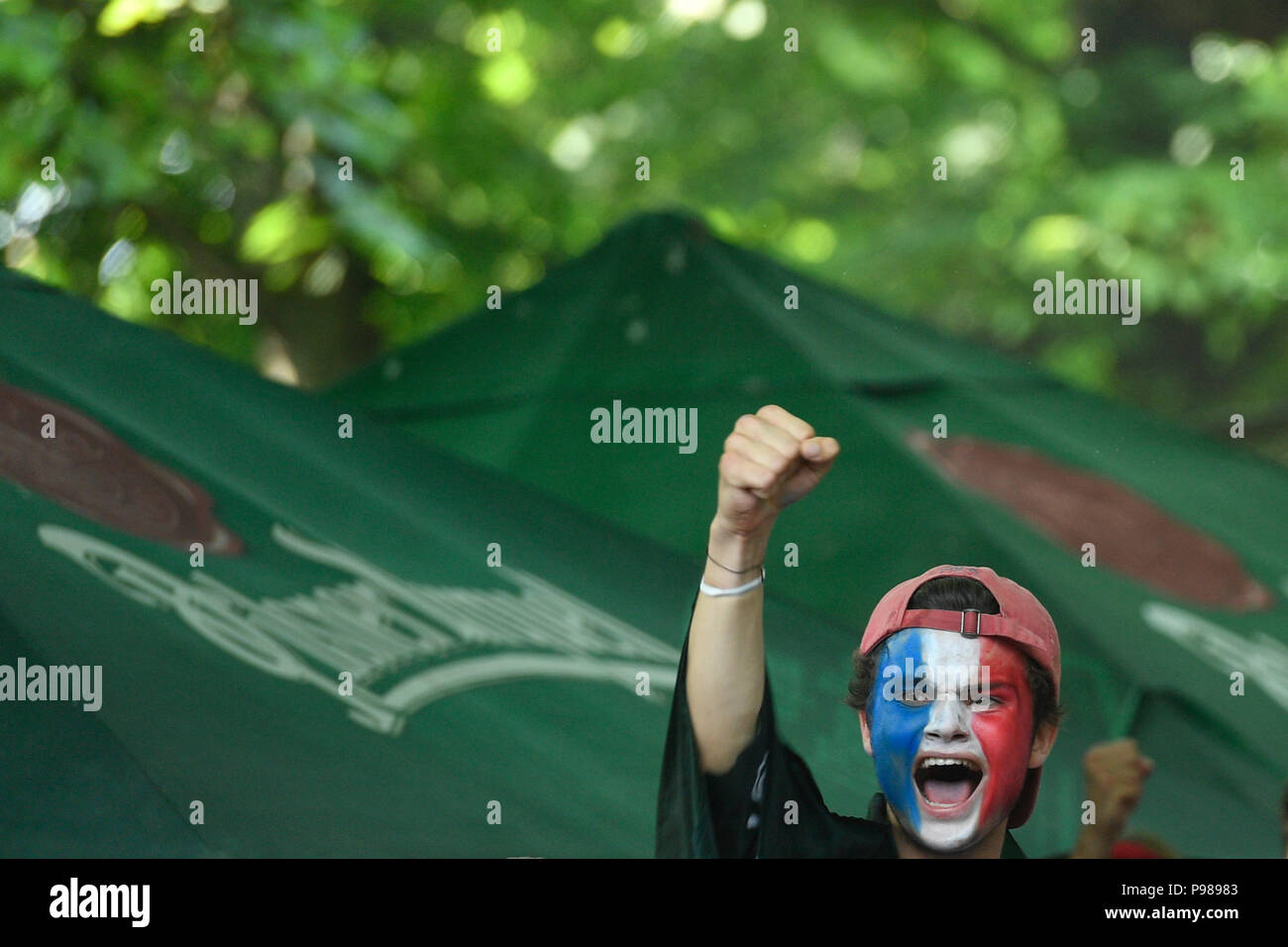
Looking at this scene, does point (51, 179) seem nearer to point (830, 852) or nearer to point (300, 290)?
point (300, 290)

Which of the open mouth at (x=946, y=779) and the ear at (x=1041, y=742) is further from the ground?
the ear at (x=1041, y=742)

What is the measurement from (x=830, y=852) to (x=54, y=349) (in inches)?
74.5

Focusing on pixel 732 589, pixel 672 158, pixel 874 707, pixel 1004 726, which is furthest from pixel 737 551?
pixel 672 158

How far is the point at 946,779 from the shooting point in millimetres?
1635

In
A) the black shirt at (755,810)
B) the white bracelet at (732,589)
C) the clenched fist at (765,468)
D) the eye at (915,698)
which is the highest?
the clenched fist at (765,468)

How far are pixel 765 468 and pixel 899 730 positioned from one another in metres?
0.34

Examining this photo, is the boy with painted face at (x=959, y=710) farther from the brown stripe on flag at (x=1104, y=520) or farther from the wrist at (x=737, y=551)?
the brown stripe on flag at (x=1104, y=520)

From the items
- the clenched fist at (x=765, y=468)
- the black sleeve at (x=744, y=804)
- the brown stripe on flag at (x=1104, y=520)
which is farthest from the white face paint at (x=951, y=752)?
the brown stripe on flag at (x=1104, y=520)

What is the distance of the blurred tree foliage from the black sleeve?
3211 mm

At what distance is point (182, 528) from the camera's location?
2584 millimetres

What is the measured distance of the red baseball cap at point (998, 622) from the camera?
1666 millimetres

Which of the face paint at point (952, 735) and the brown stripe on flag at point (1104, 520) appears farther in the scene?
the brown stripe on flag at point (1104, 520)

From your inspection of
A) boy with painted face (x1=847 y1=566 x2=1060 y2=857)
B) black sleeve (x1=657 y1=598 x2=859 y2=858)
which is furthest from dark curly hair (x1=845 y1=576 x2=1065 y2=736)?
black sleeve (x1=657 y1=598 x2=859 y2=858)

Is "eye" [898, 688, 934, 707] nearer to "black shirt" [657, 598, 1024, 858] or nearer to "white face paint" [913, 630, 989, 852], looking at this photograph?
"white face paint" [913, 630, 989, 852]
